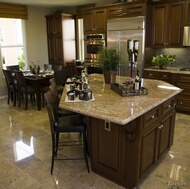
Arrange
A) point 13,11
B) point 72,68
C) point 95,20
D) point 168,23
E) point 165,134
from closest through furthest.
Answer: point 165,134, point 168,23, point 95,20, point 13,11, point 72,68

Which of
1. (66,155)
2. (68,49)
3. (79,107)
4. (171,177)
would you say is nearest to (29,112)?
(66,155)

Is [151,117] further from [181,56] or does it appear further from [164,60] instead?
[181,56]

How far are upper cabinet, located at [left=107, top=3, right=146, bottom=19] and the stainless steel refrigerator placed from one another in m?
0.13

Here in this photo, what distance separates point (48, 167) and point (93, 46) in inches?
154

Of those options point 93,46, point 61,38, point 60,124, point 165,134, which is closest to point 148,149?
point 165,134

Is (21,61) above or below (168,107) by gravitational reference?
above

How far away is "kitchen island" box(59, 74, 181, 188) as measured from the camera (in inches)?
78.5

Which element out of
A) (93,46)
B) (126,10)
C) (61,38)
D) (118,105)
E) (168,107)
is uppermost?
(126,10)

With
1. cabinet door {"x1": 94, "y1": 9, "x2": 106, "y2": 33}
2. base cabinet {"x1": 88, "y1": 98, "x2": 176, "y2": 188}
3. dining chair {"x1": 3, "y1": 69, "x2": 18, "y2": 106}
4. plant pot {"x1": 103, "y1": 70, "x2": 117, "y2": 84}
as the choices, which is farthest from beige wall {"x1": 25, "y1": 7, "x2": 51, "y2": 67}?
base cabinet {"x1": 88, "y1": 98, "x2": 176, "y2": 188}

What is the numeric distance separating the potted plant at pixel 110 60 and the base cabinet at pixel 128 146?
886mm

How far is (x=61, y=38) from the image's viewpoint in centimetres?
659

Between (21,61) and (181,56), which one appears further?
(21,61)

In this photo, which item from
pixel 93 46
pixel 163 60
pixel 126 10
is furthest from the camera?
pixel 93 46

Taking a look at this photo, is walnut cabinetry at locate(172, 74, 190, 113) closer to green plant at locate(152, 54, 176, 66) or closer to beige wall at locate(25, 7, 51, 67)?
green plant at locate(152, 54, 176, 66)
